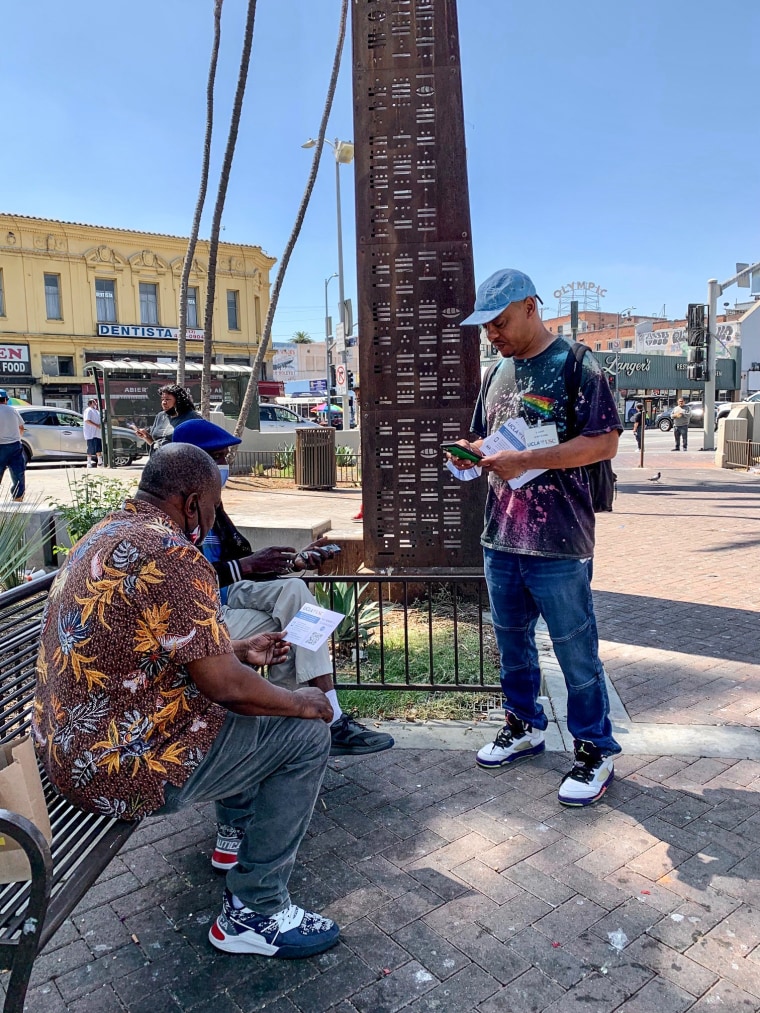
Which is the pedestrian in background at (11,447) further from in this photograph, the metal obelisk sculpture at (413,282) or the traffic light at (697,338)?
the traffic light at (697,338)

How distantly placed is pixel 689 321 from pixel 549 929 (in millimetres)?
21751

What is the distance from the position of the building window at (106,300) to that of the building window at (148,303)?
1355 millimetres

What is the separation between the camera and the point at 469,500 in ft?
18.2

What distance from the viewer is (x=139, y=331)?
37062 millimetres

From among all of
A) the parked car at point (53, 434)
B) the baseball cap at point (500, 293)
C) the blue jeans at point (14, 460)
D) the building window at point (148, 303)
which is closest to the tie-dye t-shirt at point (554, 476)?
the baseball cap at point (500, 293)

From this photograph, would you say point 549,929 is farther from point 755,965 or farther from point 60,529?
point 60,529

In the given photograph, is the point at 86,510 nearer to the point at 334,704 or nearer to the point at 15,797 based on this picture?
the point at 334,704

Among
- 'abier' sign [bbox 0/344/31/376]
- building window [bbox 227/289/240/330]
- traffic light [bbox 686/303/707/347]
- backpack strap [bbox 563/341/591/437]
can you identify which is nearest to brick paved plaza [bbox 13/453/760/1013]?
backpack strap [bbox 563/341/591/437]

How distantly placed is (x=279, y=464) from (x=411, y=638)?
41.4 feet

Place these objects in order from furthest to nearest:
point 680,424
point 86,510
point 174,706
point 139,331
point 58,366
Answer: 1. point 139,331
2. point 58,366
3. point 680,424
4. point 86,510
5. point 174,706

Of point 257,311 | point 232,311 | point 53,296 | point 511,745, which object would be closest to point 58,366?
point 53,296

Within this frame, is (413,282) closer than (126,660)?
No

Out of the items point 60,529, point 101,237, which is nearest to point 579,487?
point 60,529

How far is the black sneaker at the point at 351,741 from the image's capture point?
3443 mm
